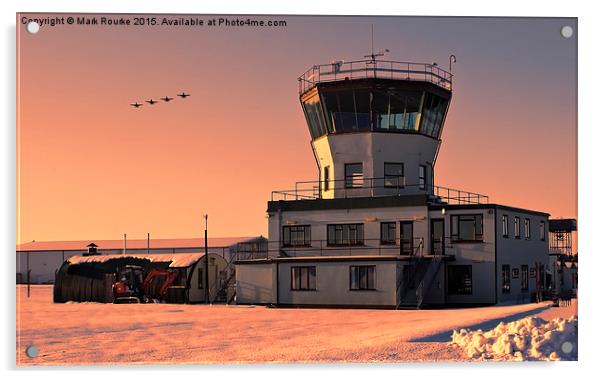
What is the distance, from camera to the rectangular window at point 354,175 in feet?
156

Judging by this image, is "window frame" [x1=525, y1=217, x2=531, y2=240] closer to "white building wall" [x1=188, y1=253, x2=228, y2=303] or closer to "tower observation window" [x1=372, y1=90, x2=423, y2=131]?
"tower observation window" [x1=372, y1=90, x2=423, y2=131]

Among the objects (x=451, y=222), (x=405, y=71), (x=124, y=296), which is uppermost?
(x=405, y=71)

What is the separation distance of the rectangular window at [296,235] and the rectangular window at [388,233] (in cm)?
390

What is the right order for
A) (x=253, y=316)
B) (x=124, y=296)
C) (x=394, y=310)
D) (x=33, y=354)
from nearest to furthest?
1. (x=33, y=354)
2. (x=253, y=316)
3. (x=394, y=310)
4. (x=124, y=296)

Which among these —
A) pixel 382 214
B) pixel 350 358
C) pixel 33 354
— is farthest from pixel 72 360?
pixel 382 214

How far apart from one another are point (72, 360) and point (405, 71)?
24920 millimetres

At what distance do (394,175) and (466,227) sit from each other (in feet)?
16.7

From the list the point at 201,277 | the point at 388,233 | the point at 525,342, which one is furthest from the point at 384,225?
the point at 525,342

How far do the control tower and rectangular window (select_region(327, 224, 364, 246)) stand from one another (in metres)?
2.31

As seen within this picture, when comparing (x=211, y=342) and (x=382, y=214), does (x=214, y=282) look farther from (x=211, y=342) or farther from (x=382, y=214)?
(x=211, y=342)

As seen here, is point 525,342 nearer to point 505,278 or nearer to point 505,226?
point 505,278

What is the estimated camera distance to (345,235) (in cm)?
4634

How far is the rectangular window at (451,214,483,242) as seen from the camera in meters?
44.4

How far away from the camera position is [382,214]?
150 ft
